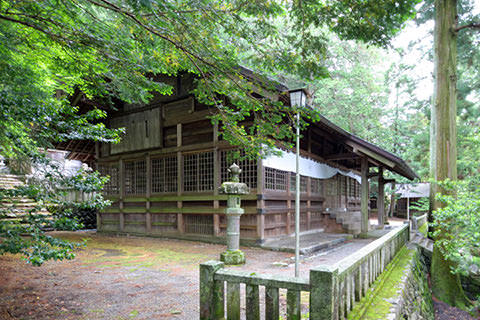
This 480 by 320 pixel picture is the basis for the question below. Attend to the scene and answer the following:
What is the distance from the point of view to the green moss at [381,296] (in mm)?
3805

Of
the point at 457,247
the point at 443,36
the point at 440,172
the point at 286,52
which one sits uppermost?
the point at 443,36

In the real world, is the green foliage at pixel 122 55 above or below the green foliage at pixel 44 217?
above

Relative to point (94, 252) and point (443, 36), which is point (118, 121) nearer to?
point (94, 252)

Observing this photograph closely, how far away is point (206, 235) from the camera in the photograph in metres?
11.1

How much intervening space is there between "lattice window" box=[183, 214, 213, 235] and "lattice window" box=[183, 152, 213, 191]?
106 cm

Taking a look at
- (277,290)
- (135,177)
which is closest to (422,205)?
(135,177)

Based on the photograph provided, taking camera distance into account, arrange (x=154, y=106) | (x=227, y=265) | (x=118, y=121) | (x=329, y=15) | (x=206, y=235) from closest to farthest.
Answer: (x=329, y=15) < (x=227, y=265) < (x=206, y=235) < (x=154, y=106) < (x=118, y=121)

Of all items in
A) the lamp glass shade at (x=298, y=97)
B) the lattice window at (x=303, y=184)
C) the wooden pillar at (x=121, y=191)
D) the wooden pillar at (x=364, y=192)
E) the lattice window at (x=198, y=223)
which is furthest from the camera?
the wooden pillar at (x=121, y=191)

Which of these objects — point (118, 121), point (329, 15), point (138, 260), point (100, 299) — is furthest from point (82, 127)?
point (118, 121)

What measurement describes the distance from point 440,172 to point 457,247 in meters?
2.13

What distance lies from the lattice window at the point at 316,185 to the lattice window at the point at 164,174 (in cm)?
603

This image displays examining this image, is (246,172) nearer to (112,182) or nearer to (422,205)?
(112,182)

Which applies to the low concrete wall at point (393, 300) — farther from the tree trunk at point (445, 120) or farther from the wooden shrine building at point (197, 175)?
the wooden shrine building at point (197, 175)

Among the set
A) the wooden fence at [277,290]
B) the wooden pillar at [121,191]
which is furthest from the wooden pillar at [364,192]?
the wooden pillar at [121,191]
